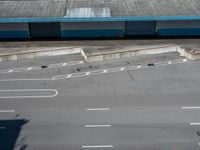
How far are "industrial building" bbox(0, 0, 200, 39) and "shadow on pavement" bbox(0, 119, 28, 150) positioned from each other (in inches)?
756

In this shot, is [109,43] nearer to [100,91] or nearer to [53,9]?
[53,9]

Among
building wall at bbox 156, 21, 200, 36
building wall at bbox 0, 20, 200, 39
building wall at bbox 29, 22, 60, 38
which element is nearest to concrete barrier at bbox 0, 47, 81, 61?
building wall at bbox 0, 20, 200, 39

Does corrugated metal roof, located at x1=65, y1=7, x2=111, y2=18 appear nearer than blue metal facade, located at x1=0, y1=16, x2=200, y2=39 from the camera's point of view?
Yes

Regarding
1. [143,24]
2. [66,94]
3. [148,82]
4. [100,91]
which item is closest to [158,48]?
[143,24]

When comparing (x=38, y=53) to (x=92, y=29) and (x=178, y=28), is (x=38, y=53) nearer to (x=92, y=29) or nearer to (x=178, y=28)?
(x=92, y=29)

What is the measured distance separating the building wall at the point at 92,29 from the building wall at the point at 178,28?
537 cm

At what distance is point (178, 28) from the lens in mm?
41250

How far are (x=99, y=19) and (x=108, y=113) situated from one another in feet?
59.2

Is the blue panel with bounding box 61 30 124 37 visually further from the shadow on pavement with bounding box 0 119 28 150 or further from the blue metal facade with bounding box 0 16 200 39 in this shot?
the shadow on pavement with bounding box 0 119 28 150

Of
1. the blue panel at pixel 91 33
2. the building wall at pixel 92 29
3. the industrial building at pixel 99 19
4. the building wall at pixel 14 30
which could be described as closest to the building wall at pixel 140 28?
the industrial building at pixel 99 19

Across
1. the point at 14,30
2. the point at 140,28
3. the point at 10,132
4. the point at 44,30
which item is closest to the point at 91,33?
the point at 44,30

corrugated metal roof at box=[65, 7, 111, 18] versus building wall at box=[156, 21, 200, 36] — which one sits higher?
corrugated metal roof at box=[65, 7, 111, 18]

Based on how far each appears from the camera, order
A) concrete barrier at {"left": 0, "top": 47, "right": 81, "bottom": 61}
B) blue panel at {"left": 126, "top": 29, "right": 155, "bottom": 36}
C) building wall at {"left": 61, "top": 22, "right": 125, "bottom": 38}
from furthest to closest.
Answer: blue panel at {"left": 126, "top": 29, "right": 155, "bottom": 36} → building wall at {"left": 61, "top": 22, "right": 125, "bottom": 38} → concrete barrier at {"left": 0, "top": 47, "right": 81, "bottom": 61}

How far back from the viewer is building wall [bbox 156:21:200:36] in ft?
134
